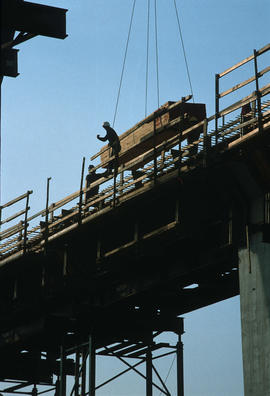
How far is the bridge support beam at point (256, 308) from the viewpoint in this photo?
72.3 feet

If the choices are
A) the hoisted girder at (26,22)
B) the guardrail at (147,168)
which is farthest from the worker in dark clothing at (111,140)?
the hoisted girder at (26,22)

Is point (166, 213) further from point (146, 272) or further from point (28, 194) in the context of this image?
point (28, 194)

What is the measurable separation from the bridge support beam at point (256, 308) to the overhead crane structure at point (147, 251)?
0.04 meters

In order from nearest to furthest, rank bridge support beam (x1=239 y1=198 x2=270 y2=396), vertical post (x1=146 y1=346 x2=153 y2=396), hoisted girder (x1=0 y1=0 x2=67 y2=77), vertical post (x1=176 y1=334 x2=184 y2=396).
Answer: hoisted girder (x1=0 y1=0 x2=67 y2=77)
bridge support beam (x1=239 y1=198 x2=270 y2=396)
vertical post (x1=176 y1=334 x2=184 y2=396)
vertical post (x1=146 y1=346 x2=153 y2=396)

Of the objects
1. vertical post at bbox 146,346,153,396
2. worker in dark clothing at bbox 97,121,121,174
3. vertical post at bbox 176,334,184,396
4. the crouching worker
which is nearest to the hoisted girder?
the crouching worker

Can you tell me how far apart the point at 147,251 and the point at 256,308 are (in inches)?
230

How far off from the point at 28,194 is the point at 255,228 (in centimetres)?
1538

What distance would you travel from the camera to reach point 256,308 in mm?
22641

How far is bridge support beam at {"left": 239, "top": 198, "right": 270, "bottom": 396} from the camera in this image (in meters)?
22.0

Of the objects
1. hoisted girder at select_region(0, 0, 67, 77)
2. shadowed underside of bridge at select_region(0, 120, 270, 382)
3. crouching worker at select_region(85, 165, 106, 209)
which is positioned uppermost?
crouching worker at select_region(85, 165, 106, 209)

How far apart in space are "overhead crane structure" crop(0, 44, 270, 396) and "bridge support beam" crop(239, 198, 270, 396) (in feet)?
0.14

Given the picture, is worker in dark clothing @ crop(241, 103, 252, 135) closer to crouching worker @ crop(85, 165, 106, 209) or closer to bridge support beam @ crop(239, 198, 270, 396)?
bridge support beam @ crop(239, 198, 270, 396)

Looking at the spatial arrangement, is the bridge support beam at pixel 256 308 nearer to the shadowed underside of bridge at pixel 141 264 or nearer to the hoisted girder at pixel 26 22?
the shadowed underside of bridge at pixel 141 264

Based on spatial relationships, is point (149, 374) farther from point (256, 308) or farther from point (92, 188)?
point (256, 308)
